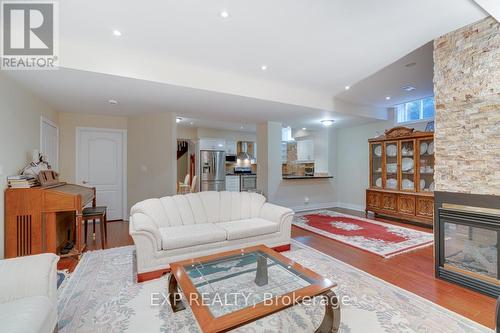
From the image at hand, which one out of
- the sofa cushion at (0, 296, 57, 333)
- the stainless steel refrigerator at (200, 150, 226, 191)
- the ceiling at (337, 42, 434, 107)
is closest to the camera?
the sofa cushion at (0, 296, 57, 333)

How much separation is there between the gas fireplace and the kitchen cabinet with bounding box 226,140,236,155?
6.27 m

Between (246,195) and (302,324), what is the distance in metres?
2.34

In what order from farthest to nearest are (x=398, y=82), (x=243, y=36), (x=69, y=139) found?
(x=69, y=139) < (x=398, y=82) < (x=243, y=36)

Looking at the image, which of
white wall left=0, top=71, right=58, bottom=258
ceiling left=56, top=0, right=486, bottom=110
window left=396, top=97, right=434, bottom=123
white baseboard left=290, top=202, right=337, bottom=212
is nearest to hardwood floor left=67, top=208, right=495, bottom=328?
white wall left=0, top=71, right=58, bottom=258

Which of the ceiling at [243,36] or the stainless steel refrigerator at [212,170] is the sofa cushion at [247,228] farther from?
the stainless steel refrigerator at [212,170]

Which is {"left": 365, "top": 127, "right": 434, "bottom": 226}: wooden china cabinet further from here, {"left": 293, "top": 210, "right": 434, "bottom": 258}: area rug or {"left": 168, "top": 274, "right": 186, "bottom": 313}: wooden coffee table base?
{"left": 168, "top": 274, "right": 186, "bottom": 313}: wooden coffee table base

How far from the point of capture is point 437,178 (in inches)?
105

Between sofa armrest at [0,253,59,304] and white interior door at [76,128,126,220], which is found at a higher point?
white interior door at [76,128,126,220]

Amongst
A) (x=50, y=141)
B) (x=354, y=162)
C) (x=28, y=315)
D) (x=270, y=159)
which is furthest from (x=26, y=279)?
(x=354, y=162)

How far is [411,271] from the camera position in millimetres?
2846

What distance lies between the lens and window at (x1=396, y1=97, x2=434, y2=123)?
17.3ft

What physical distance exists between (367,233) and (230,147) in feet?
17.1

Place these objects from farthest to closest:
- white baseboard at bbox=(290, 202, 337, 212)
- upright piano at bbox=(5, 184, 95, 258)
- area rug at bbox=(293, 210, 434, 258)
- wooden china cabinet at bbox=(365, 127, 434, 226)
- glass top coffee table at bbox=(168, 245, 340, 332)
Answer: white baseboard at bbox=(290, 202, 337, 212), wooden china cabinet at bbox=(365, 127, 434, 226), area rug at bbox=(293, 210, 434, 258), upright piano at bbox=(5, 184, 95, 258), glass top coffee table at bbox=(168, 245, 340, 332)

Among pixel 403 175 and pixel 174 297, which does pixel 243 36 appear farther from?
pixel 403 175
